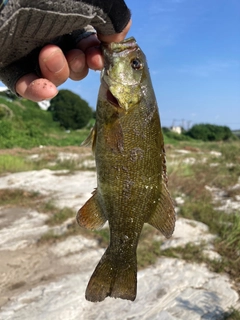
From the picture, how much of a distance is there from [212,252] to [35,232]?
11.7 feet

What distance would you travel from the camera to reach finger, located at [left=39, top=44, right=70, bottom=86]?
2133mm

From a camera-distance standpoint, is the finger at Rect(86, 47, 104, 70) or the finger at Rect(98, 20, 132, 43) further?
the finger at Rect(86, 47, 104, 70)

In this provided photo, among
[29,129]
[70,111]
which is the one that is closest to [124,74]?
[29,129]

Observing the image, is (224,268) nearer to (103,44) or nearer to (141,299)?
(141,299)

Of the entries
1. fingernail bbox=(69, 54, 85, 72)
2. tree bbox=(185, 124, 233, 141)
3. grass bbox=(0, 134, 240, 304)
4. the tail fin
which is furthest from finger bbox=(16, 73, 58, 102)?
tree bbox=(185, 124, 233, 141)

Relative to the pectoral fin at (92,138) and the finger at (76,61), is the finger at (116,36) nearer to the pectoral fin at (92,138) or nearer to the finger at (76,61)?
the finger at (76,61)

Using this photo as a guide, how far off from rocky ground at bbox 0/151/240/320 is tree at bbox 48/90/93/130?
68.6 ft

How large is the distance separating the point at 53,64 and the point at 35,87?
0.57ft

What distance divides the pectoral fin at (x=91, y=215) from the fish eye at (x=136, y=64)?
799 millimetres

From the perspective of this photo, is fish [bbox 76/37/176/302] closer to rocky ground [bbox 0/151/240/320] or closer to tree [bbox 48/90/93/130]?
rocky ground [bbox 0/151/240/320]

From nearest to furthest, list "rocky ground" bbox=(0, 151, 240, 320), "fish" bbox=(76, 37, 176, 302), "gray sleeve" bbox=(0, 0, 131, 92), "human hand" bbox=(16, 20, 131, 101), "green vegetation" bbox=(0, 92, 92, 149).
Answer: "gray sleeve" bbox=(0, 0, 131, 92) → "fish" bbox=(76, 37, 176, 302) → "human hand" bbox=(16, 20, 131, 101) → "rocky ground" bbox=(0, 151, 240, 320) → "green vegetation" bbox=(0, 92, 92, 149)

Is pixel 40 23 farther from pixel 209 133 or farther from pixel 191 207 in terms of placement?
pixel 209 133

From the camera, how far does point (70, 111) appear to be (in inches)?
1146

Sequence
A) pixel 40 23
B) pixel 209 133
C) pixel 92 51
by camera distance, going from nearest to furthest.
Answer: pixel 40 23 → pixel 92 51 → pixel 209 133
